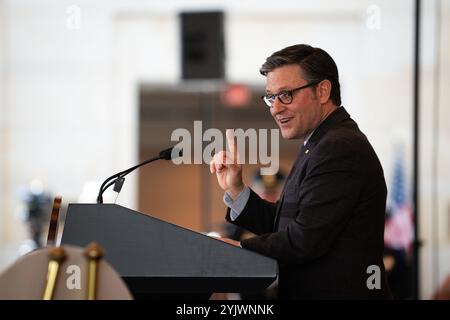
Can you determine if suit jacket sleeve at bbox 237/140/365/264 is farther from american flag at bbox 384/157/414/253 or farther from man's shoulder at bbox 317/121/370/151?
american flag at bbox 384/157/414/253

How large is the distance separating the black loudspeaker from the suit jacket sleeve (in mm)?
4108

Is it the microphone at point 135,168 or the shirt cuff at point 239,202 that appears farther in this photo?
the shirt cuff at point 239,202

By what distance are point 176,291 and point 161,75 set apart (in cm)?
647

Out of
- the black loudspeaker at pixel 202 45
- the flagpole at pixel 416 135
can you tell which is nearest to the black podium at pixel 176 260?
the flagpole at pixel 416 135

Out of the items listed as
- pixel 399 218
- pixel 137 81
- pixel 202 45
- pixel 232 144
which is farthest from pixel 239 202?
pixel 137 81

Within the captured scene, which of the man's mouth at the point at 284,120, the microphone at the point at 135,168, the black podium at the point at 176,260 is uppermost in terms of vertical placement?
the man's mouth at the point at 284,120

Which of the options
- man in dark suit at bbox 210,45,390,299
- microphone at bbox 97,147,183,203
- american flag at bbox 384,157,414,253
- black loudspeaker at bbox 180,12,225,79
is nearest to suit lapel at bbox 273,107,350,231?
man in dark suit at bbox 210,45,390,299

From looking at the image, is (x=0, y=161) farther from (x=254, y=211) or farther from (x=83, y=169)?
(x=254, y=211)

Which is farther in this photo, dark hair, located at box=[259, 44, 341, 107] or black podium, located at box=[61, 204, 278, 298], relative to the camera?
dark hair, located at box=[259, 44, 341, 107]

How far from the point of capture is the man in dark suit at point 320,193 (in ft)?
6.08

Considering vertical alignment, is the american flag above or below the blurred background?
below

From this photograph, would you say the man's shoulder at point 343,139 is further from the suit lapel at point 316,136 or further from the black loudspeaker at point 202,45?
the black loudspeaker at point 202,45

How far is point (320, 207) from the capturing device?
185 centimetres

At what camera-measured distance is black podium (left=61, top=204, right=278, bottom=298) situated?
1.72 meters
